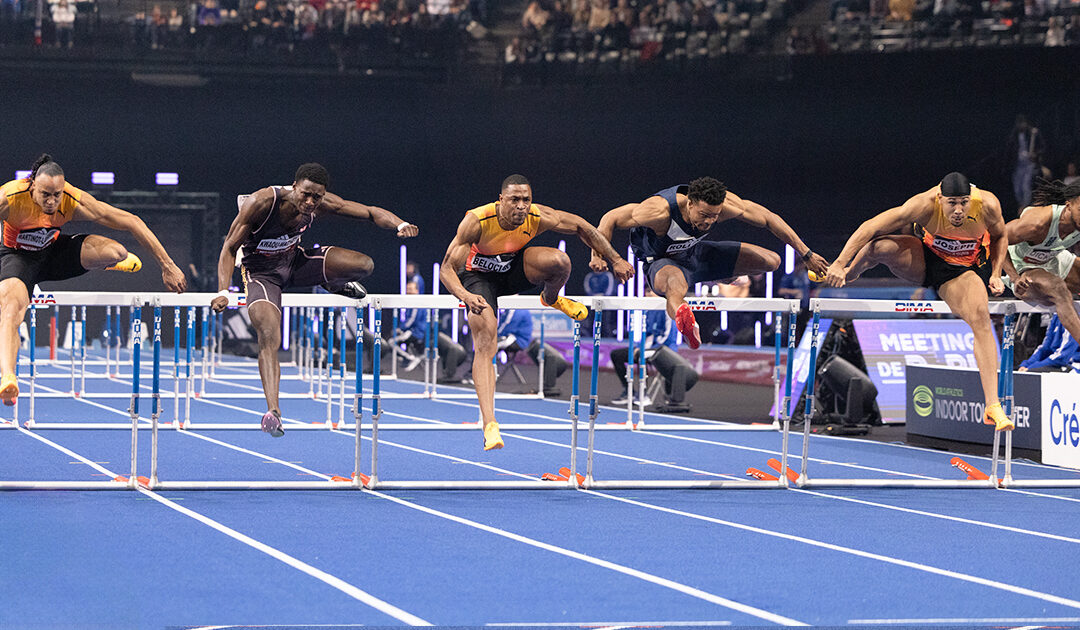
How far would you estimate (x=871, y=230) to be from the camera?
23.9 ft

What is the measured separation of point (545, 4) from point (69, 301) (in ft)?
55.3

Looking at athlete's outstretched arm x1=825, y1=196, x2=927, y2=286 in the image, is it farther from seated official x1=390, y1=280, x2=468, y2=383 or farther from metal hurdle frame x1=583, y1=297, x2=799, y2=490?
seated official x1=390, y1=280, x2=468, y2=383

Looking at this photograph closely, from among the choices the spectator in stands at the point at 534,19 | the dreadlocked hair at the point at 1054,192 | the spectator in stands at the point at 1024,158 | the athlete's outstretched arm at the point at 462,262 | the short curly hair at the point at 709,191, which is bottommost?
the athlete's outstretched arm at the point at 462,262

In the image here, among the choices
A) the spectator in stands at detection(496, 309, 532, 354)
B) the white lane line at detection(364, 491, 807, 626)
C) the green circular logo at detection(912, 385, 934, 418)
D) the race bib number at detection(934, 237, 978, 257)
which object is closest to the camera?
the white lane line at detection(364, 491, 807, 626)

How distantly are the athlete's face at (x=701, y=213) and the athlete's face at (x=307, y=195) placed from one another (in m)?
2.09

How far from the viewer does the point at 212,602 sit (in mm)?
4395

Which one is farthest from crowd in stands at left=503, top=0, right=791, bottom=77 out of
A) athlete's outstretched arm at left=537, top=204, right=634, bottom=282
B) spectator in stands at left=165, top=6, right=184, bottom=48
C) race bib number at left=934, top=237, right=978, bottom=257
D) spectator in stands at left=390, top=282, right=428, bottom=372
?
athlete's outstretched arm at left=537, top=204, right=634, bottom=282

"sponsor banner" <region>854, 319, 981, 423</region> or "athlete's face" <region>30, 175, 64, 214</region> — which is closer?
"athlete's face" <region>30, 175, 64, 214</region>

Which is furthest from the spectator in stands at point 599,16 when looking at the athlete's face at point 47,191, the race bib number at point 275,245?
the athlete's face at point 47,191

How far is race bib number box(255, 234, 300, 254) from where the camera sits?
6969mm

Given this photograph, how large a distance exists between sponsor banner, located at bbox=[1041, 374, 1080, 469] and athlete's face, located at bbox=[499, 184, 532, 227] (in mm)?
4466

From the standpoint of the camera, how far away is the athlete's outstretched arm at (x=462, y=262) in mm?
7082

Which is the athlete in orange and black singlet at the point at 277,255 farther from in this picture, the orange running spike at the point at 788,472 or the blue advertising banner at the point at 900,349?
the blue advertising banner at the point at 900,349

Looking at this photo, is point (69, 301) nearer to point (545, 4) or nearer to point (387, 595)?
point (387, 595)
